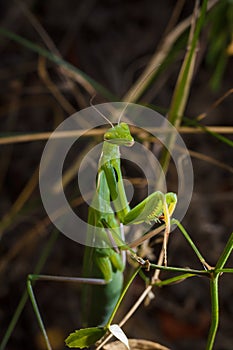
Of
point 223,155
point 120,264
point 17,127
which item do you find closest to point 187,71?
point 120,264

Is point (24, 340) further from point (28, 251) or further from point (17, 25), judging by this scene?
point (17, 25)

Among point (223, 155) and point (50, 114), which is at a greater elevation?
point (50, 114)

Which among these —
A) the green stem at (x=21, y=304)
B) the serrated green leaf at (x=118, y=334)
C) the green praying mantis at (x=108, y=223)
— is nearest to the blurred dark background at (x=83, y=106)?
the green stem at (x=21, y=304)

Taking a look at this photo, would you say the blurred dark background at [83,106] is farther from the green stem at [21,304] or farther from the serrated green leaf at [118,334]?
the serrated green leaf at [118,334]

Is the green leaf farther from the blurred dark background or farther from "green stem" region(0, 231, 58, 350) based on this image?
the blurred dark background

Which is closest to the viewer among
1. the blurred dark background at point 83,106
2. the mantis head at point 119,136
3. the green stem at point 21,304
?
the mantis head at point 119,136
